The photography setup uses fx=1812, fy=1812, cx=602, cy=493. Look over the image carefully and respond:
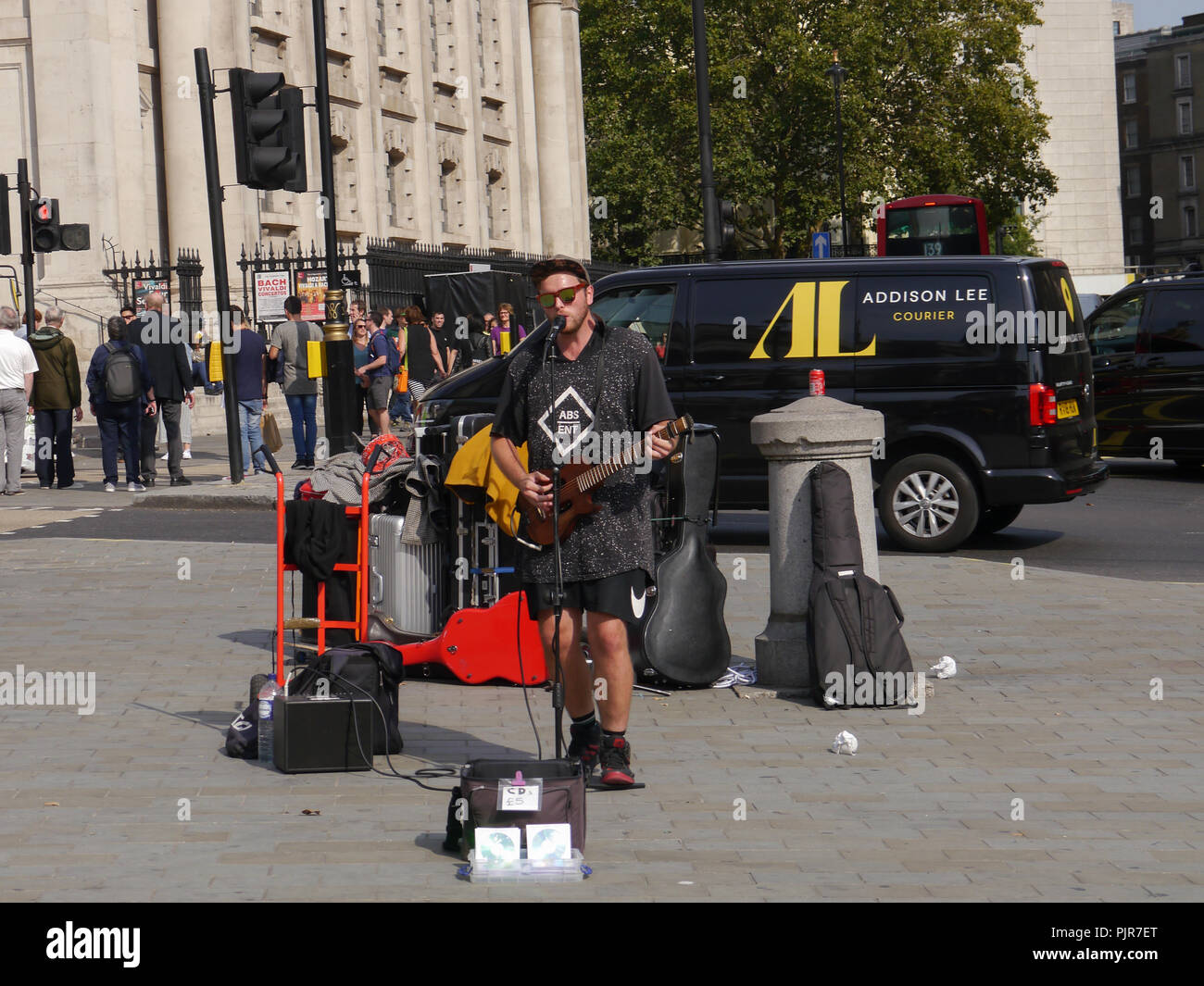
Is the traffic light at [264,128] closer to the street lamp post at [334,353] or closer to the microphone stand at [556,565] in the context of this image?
the street lamp post at [334,353]

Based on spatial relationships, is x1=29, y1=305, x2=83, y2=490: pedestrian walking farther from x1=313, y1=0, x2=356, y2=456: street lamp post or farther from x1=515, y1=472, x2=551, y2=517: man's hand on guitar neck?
x1=515, y1=472, x2=551, y2=517: man's hand on guitar neck

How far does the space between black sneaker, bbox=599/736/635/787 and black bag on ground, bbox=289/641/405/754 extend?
102 centimetres

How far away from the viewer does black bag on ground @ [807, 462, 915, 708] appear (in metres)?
8.11

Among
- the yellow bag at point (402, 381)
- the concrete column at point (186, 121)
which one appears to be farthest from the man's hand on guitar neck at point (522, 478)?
the concrete column at point (186, 121)

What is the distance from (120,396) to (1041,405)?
1012cm

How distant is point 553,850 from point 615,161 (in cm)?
6051

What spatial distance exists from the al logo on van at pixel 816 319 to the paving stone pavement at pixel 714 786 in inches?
144

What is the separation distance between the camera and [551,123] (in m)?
58.6

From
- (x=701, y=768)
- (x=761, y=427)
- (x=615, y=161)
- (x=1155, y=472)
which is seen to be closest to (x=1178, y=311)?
(x=1155, y=472)

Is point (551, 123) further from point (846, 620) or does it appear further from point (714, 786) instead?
point (714, 786)

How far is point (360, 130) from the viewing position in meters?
44.2

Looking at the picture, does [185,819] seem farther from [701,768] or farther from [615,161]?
[615,161]

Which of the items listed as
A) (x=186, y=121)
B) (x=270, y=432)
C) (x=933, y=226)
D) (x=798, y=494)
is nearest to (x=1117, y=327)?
(x=798, y=494)
